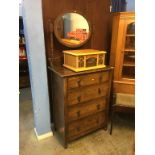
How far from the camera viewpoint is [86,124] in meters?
2.04

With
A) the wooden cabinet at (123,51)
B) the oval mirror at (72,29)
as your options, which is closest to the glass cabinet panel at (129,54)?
the wooden cabinet at (123,51)

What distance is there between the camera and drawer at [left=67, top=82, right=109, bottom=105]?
1800 mm

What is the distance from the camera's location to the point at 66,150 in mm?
1917

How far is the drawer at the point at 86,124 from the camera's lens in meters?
1.93

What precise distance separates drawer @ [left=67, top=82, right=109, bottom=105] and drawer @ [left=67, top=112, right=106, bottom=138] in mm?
284

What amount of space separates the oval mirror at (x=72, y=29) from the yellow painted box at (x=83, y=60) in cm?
23

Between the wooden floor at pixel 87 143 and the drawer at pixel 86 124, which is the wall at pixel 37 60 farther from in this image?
the drawer at pixel 86 124

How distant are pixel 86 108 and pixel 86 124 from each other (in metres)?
0.23

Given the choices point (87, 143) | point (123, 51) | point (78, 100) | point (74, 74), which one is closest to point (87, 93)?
point (78, 100)

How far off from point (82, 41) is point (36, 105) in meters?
1.05

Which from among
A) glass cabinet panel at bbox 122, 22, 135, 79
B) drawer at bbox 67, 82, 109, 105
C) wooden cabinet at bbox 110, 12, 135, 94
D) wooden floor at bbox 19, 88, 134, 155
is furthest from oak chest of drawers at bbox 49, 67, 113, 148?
glass cabinet panel at bbox 122, 22, 135, 79

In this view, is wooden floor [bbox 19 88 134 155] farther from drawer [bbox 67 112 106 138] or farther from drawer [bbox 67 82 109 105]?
drawer [bbox 67 82 109 105]

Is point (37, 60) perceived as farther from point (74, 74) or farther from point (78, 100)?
point (78, 100)
